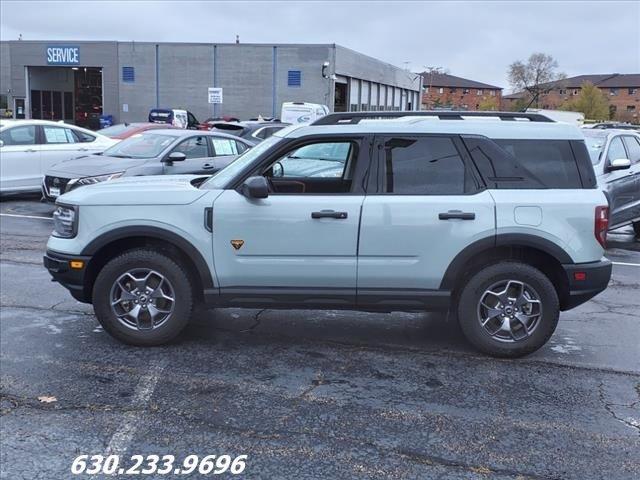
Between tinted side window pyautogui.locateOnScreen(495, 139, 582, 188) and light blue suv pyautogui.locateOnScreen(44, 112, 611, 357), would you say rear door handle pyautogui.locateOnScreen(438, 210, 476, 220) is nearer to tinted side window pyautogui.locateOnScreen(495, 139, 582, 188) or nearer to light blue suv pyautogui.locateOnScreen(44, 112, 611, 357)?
light blue suv pyautogui.locateOnScreen(44, 112, 611, 357)

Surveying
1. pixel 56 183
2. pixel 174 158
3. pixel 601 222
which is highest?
pixel 174 158

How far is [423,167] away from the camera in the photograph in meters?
4.97

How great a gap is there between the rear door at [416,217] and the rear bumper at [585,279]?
0.70m

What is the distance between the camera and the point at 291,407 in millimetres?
4117

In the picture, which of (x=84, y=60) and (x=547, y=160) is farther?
(x=84, y=60)

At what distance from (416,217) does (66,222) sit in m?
2.71

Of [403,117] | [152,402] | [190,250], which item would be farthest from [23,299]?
[403,117]

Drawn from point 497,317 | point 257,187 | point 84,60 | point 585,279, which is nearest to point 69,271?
point 257,187

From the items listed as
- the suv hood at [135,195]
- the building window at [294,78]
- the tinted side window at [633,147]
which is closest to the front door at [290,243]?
the suv hood at [135,195]

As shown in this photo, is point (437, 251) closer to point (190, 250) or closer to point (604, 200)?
point (604, 200)

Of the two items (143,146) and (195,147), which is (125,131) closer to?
(143,146)

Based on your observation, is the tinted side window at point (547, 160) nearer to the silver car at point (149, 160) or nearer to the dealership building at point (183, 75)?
the silver car at point (149, 160)

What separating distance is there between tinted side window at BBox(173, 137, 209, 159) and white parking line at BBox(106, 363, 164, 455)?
7.68m

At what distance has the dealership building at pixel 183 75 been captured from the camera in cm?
4225
